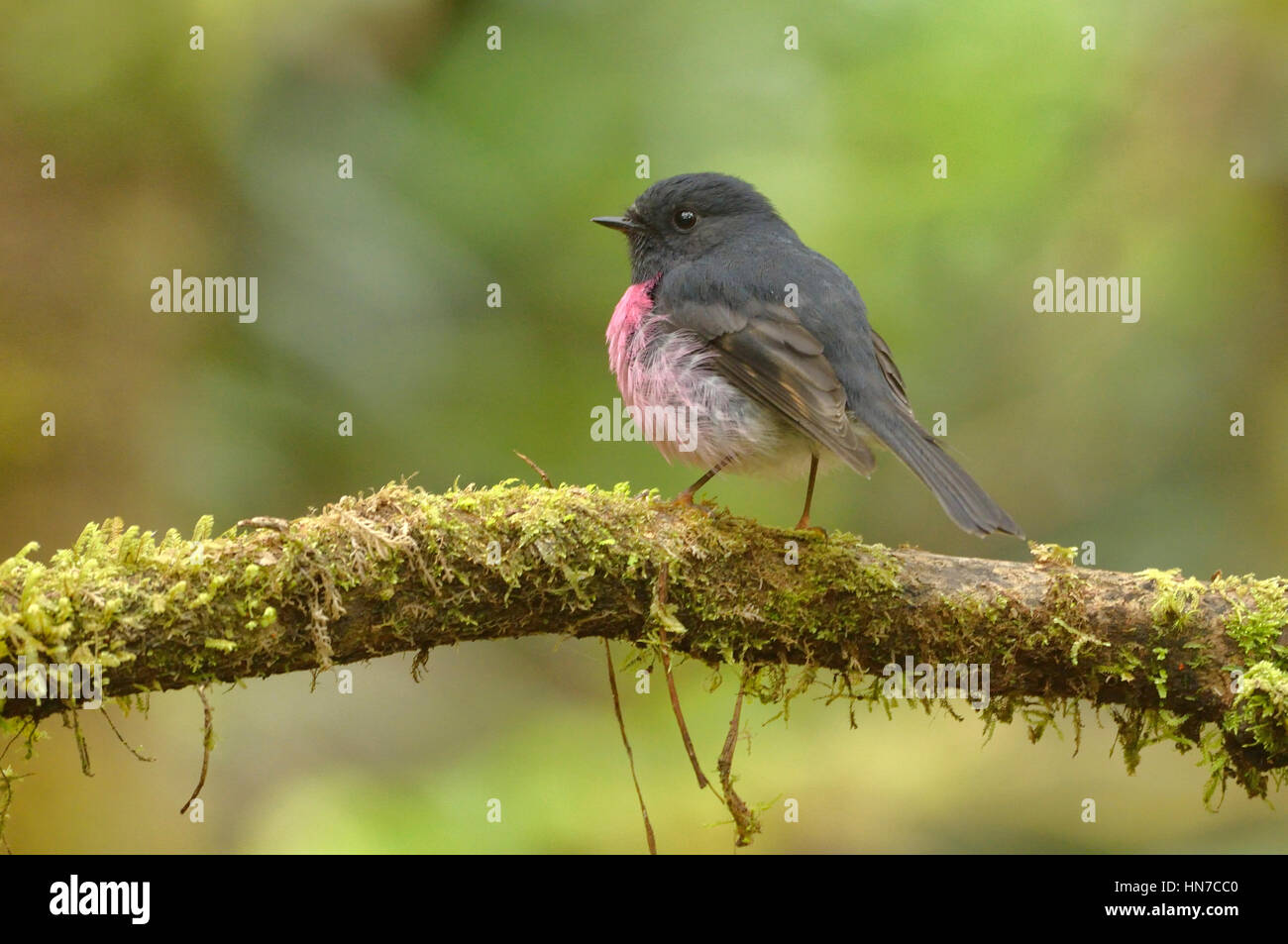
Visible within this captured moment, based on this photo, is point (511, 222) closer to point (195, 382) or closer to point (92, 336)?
point (195, 382)

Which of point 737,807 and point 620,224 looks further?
point 620,224

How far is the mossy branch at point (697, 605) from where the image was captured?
2.84 metres

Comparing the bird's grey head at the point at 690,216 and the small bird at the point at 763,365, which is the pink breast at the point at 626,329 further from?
the bird's grey head at the point at 690,216

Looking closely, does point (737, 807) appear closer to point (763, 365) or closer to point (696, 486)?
point (696, 486)

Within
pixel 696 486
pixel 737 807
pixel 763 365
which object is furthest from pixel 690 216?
pixel 737 807

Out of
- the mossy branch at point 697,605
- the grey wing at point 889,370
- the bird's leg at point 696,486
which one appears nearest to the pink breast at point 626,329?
the bird's leg at point 696,486

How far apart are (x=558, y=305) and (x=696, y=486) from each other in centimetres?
210

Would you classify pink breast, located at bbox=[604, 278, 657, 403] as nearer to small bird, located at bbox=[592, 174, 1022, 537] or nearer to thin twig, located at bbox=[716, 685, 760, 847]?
small bird, located at bbox=[592, 174, 1022, 537]

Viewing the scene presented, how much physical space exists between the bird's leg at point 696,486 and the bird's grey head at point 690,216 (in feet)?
3.47

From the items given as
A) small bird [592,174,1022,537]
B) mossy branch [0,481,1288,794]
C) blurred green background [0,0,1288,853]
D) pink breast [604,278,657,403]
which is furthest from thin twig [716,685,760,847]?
blurred green background [0,0,1288,853]

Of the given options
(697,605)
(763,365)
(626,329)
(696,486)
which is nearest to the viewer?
(697,605)

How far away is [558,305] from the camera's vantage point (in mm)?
5512

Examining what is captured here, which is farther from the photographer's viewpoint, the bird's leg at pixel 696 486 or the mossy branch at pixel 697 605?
the bird's leg at pixel 696 486

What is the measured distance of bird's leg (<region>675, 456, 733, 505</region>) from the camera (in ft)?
11.8
